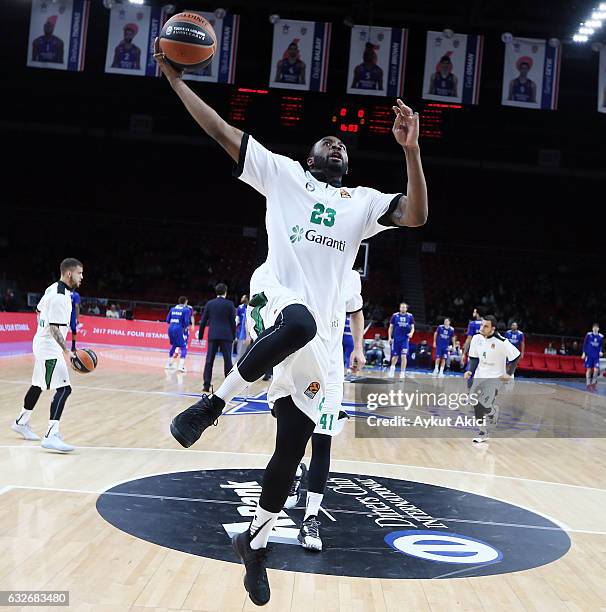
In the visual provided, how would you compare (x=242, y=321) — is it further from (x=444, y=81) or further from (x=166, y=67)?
(x=166, y=67)

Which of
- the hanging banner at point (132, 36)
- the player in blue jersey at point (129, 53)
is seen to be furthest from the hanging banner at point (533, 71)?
the player in blue jersey at point (129, 53)

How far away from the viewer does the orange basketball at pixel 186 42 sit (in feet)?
11.7

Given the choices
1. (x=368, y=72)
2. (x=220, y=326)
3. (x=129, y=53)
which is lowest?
(x=220, y=326)

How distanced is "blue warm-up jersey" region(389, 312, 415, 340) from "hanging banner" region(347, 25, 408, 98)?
602 centimetres

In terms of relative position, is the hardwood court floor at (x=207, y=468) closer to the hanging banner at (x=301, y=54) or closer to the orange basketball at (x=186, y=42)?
the orange basketball at (x=186, y=42)

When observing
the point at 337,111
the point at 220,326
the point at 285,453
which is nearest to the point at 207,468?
the point at 285,453

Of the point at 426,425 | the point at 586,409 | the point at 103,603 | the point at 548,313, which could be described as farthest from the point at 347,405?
the point at 548,313

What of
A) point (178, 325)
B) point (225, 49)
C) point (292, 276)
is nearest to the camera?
point (292, 276)

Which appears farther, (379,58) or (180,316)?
(379,58)

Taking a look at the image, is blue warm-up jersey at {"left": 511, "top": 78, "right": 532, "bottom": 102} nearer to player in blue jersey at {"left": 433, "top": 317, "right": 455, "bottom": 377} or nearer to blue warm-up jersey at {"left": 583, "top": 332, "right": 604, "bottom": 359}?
player in blue jersey at {"left": 433, "top": 317, "right": 455, "bottom": 377}

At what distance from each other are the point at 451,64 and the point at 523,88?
1.90m

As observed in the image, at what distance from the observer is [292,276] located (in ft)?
11.4

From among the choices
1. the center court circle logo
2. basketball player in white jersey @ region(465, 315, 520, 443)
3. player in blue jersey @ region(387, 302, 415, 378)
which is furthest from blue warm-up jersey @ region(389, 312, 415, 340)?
the center court circle logo

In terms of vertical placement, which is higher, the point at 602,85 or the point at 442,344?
the point at 602,85
